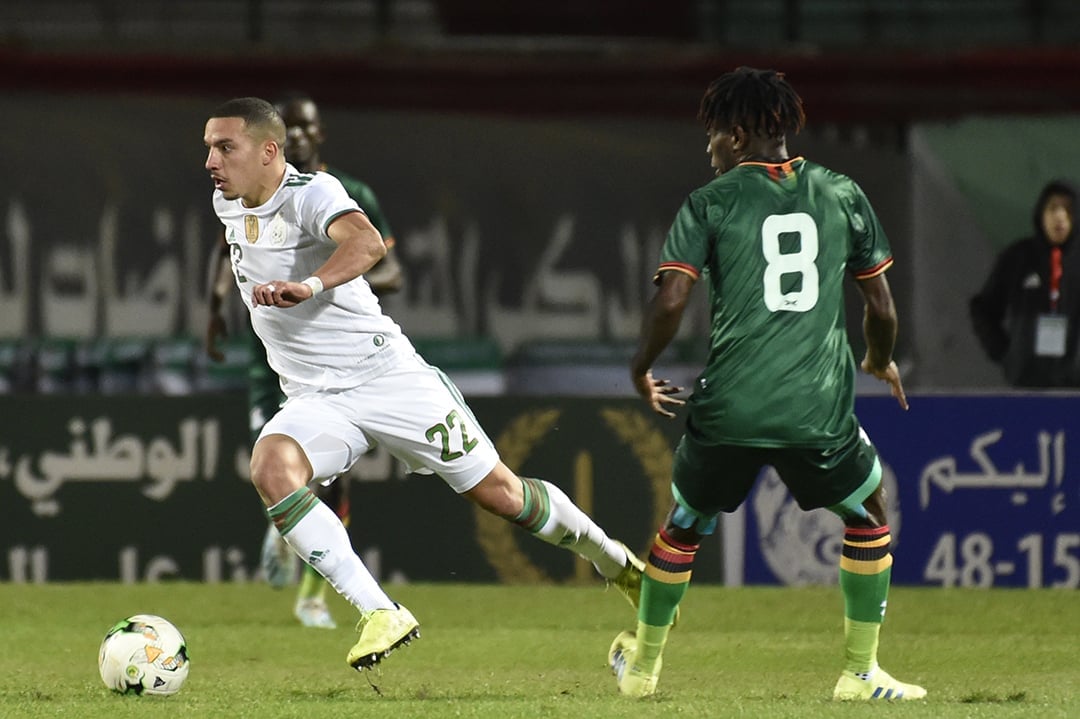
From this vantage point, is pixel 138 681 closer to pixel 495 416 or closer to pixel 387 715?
pixel 387 715

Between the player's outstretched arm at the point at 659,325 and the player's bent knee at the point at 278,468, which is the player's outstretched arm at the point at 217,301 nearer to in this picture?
the player's bent knee at the point at 278,468

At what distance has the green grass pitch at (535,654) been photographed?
5.51 meters

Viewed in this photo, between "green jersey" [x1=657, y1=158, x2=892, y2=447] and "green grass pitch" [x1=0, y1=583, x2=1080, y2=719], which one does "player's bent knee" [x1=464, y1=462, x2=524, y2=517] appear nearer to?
"green grass pitch" [x1=0, y1=583, x2=1080, y2=719]

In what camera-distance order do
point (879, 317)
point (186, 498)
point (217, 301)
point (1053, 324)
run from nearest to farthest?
point (879, 317) < point (217, 301) < point (186, 498) < point (1053, 324)

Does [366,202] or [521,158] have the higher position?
[366,202]

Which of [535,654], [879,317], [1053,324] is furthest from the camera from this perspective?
[1053,324]

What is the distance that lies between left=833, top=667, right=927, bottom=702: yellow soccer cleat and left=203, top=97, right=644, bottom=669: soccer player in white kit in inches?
43.5

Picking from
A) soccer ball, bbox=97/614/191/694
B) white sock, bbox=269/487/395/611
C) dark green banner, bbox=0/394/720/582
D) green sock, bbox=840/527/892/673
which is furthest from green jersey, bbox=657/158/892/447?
dark green banner, bbox=0/394/720/582

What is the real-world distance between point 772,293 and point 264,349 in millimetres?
3331

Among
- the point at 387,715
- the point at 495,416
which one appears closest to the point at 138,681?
the point at 387,715

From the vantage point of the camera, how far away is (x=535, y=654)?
7.32 meters

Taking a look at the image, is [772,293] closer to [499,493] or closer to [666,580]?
[666,580]

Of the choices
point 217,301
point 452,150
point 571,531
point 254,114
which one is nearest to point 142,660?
point 571,531

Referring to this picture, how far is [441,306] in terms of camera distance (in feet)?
44.0
